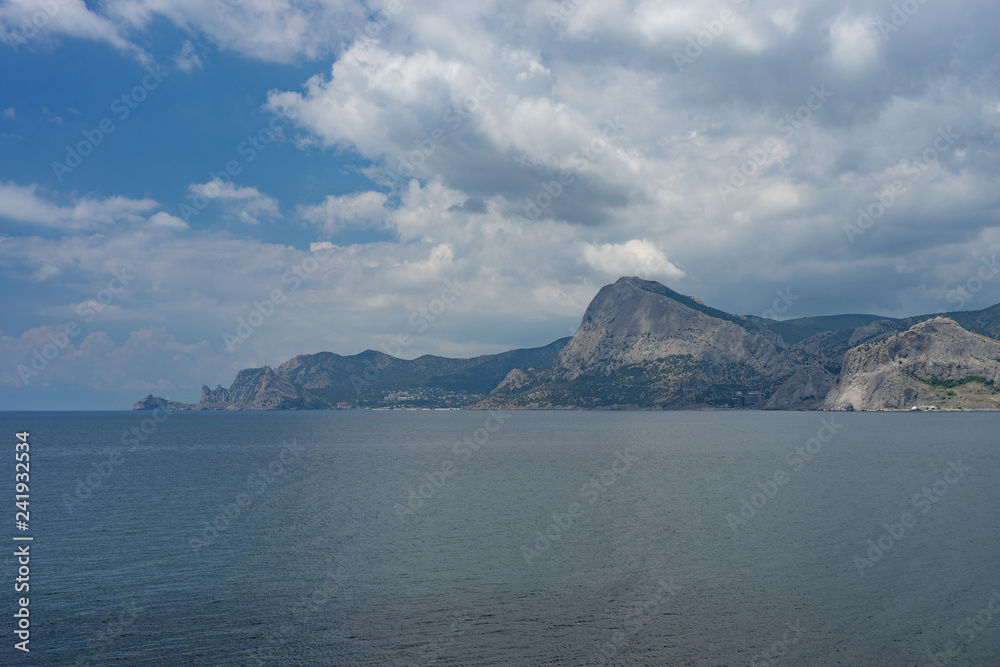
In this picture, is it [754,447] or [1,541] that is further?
[754,447]

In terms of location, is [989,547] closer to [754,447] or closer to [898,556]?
[898,556]

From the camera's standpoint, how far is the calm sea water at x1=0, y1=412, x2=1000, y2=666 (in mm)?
39125

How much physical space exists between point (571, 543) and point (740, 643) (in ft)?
87.2

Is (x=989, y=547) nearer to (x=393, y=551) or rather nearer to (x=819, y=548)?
(x=819, y=548)

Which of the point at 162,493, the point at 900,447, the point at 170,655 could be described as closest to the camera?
the point at 170,655

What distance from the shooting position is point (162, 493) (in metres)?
98.9

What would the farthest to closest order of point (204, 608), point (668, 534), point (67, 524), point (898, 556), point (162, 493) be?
point (162, 493), point (67, 524), point (668, 534), point (898, 556), point (204, 608)

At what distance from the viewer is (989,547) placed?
60438 mm

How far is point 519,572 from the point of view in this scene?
5447 cm

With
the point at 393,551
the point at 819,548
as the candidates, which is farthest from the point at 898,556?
the point at 393,551

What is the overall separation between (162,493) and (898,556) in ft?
335

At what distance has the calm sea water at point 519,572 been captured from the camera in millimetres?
39125

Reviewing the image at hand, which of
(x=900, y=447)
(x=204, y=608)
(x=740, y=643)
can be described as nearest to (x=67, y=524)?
(x=204, y=608)

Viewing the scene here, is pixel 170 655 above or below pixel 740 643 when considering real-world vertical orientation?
above
